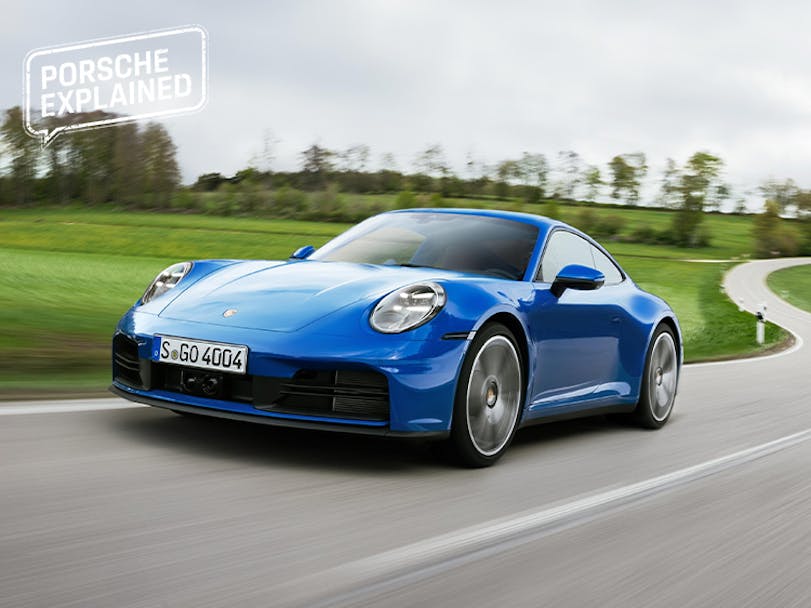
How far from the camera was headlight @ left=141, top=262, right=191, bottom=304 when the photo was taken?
5258 millimetres

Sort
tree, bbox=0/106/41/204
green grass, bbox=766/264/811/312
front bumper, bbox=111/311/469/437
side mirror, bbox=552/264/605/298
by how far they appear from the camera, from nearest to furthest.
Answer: front bumper, bbox=111/311/469/437 < side mirror, bbox=552/264/605/298 < green grass, bbox=766/264/811/312 < tree, bbox=0/106/41/204

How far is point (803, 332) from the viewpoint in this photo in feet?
90.2

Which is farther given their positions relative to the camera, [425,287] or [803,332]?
[803,332]

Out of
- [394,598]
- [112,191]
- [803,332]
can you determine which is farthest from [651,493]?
[112,191]

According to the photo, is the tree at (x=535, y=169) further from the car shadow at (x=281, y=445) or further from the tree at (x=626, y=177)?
the car shadow at (x=281, y=445)

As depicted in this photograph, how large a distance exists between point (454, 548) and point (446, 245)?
99.9 inches

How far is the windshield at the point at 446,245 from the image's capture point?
563cm

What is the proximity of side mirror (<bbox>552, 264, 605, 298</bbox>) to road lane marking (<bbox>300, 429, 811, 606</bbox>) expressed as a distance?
105cm

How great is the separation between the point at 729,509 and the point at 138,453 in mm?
2577

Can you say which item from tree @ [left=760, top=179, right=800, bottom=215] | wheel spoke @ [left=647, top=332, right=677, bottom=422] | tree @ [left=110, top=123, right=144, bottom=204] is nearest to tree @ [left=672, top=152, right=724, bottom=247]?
tree @ [left=760, top=179, right=800, bottom=215]

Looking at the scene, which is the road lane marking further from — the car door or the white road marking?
the white road marking

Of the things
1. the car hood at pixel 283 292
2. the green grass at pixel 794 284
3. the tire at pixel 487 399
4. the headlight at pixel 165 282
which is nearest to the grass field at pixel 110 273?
the headlight at pixel 165 282

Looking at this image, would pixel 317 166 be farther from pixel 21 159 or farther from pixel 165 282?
pixel 165 282

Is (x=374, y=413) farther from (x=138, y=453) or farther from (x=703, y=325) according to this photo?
(x=703, y=325)
